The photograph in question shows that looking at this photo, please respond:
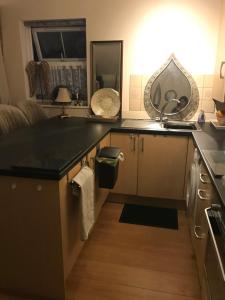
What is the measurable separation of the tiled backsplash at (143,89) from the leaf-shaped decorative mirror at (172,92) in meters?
0.04

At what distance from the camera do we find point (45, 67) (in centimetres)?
312

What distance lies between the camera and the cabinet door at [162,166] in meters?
2.43

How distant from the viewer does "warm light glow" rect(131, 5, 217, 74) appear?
258 centimetres

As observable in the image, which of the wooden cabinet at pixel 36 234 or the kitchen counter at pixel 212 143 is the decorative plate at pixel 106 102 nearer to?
the kitchen counter at pixel 212 143

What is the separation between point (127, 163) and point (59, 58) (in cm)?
167

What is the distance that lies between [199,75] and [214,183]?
1.86 m

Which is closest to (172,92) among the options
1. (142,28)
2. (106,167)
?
(142,28)

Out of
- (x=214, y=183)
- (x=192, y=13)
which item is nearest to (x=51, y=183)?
(x=214, y=183)

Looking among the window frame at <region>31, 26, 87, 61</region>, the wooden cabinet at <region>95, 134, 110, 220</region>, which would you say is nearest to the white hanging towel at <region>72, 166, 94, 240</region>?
the wooden cabinet at <region>95, 134, 110, 220</region>

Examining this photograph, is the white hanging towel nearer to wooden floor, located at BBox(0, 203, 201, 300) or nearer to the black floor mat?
wooden floor, located at BBox(0, 203, 201, 300)

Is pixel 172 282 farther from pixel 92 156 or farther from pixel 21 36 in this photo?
pixel 21 36

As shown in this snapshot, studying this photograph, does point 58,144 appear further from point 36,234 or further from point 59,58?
point 59,58

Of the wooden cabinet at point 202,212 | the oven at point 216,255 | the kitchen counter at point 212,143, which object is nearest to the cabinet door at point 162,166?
the kitchen counter at point 212,143

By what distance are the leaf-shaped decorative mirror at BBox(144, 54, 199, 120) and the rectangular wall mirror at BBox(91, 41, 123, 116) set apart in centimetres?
39
